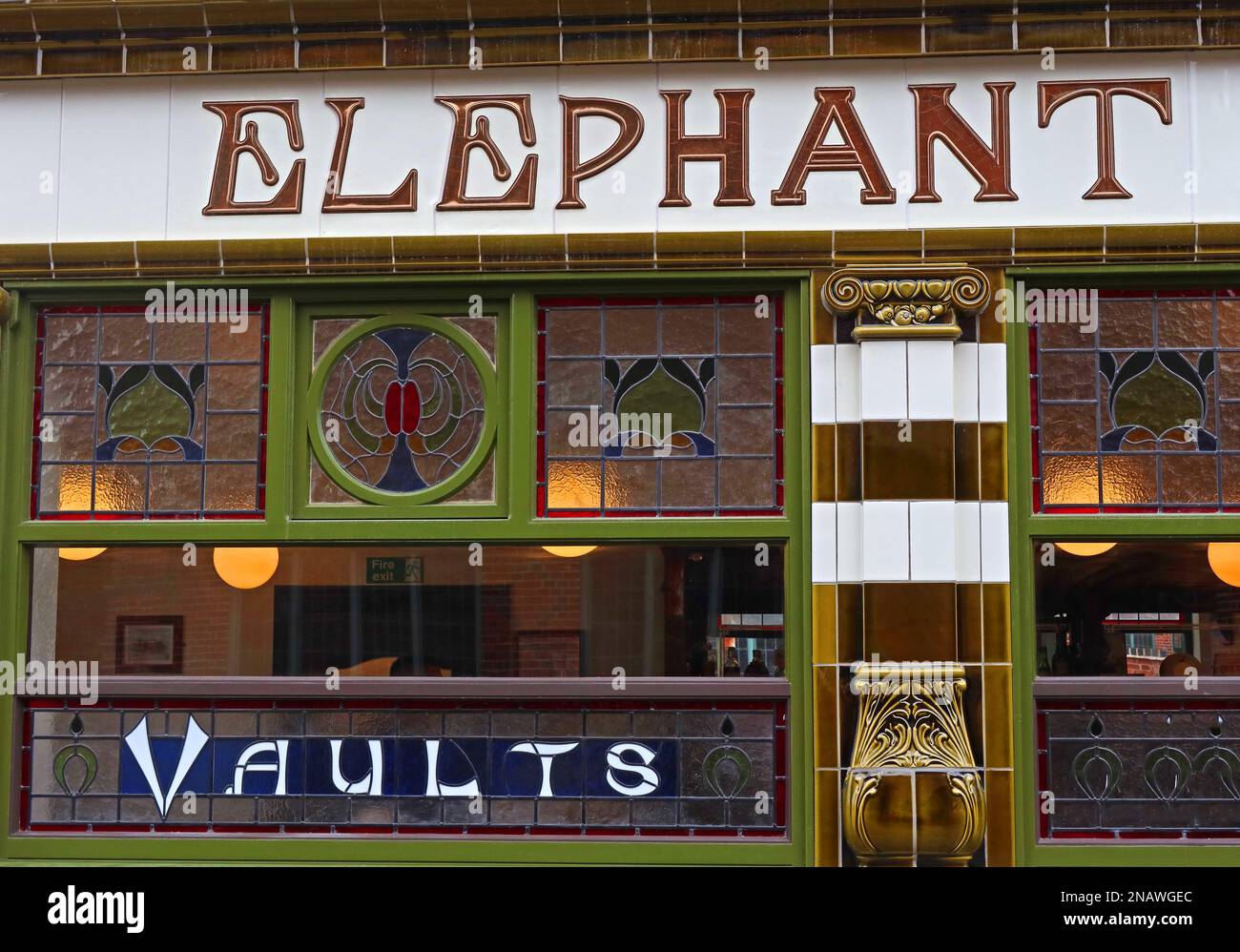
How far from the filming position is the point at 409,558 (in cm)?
687

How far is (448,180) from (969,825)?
3.99 metres

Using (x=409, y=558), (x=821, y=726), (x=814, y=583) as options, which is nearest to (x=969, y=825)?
(x=821, y=726)

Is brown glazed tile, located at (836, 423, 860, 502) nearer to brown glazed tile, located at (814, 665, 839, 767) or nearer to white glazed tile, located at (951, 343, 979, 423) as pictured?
white glazed tile, located at (951, 343, 979, 423)

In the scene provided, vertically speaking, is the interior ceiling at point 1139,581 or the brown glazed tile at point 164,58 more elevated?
the brown glazed tile at point 164,58

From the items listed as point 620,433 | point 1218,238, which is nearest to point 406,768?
point 620,433

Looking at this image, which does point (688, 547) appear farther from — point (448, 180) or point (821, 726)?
point (448, 180)

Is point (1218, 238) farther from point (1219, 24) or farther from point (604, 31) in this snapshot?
point (604, 31)

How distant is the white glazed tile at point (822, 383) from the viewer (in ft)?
22.0

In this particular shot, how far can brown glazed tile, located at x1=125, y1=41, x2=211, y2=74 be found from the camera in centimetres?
702

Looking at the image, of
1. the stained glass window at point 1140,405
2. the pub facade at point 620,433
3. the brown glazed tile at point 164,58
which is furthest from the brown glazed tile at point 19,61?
the stained glass window at point 1140,405

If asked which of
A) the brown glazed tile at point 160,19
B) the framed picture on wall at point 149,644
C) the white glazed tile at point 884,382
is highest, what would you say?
the brown glazed tile at point 160,19

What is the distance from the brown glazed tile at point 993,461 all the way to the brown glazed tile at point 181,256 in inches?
152

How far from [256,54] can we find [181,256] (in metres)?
1.09

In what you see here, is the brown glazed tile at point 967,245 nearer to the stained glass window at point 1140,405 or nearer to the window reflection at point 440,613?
the stained glass window at point 1140,405
